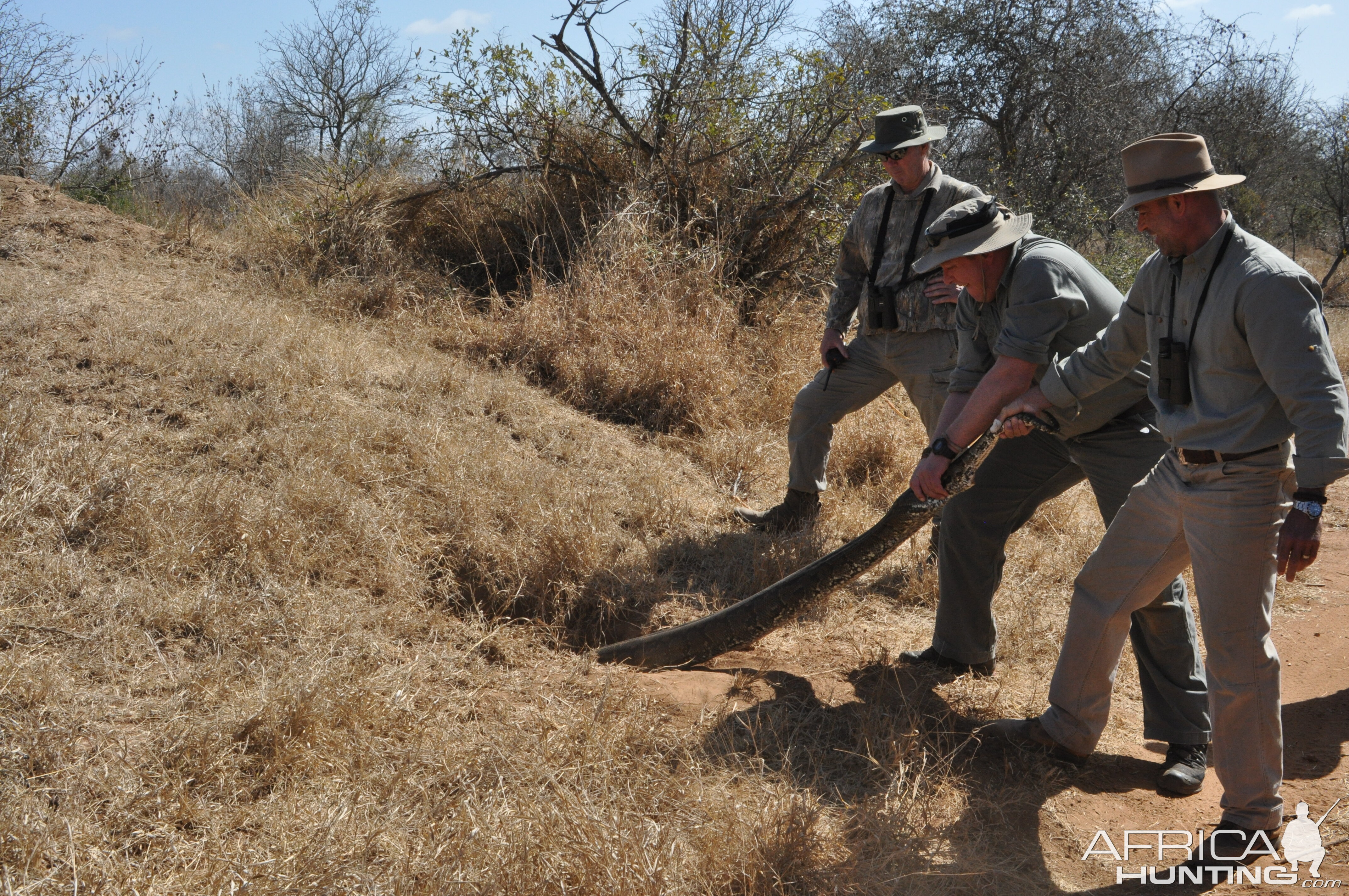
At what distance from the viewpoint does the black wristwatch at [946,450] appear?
3262 millimetres

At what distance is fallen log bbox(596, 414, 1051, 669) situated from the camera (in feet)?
11.3

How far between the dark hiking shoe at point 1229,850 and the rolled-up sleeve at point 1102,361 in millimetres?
1307

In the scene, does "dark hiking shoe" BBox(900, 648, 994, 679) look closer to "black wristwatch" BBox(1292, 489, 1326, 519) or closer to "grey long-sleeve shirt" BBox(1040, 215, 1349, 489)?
"grey long-sleeve shirt" BBox(1040, 215, 1349, 489)

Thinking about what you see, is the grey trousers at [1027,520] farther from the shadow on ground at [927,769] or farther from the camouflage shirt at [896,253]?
the camouflage shirt at [896,253]

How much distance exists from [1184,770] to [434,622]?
2.83 metres

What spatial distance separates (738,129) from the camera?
8.15 meters

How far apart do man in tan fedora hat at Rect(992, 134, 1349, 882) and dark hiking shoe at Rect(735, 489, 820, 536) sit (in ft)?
7.58

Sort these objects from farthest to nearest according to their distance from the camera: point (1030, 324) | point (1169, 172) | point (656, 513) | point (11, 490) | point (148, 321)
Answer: point (148, 321), point (656, 513), point (11, 490), point (1030, 324), point (1169, 172)

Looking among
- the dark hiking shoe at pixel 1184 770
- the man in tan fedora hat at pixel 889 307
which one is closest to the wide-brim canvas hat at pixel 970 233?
the man in tan fedora hat at pixel 889 307

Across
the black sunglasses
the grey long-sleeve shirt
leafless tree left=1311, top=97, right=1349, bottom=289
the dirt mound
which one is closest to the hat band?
the grey long-sleeve shirt

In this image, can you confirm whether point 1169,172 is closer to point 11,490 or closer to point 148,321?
point 11,490

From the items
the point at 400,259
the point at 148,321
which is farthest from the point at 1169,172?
the point at 400,259

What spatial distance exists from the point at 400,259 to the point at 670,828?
631 cm

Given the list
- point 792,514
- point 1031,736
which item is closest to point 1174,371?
point 1031,736
